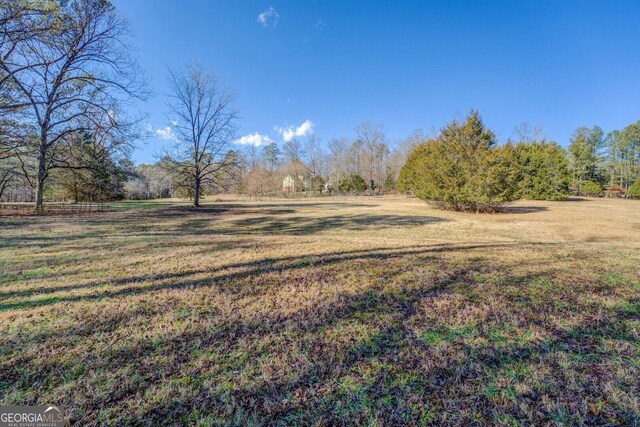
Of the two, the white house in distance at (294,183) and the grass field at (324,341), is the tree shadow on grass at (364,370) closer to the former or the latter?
the grass field at (324,341)

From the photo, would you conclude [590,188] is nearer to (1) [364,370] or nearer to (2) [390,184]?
(2) [390,184]

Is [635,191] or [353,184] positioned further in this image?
[353,184]

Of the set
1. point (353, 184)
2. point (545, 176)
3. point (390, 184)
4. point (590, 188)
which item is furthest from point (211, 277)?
point (590, 188)

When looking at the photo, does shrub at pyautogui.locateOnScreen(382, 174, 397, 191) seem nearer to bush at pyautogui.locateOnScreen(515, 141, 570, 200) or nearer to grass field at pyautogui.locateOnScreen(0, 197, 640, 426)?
bush at pyautogui.locateOnScreen(515, 141, 570, 200)

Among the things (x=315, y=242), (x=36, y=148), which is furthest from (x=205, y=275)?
(x=36, y=148)

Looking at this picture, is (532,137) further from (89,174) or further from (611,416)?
(89,174)

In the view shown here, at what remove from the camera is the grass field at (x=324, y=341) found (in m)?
1.71

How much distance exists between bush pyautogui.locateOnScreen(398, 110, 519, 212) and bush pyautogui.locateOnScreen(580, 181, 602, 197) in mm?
38680

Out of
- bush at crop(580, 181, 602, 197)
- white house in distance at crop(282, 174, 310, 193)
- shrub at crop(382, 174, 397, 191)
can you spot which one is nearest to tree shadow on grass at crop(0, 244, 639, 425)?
shrub at crop(382, 174, 397, 191)

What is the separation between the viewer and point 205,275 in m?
4.37

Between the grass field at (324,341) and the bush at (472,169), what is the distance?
10.8 metres

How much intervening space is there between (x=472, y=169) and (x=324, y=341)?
1614 cm

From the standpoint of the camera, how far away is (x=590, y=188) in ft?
130

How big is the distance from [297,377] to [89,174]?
24.3 m
